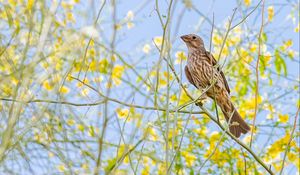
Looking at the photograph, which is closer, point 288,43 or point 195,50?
point 195,50

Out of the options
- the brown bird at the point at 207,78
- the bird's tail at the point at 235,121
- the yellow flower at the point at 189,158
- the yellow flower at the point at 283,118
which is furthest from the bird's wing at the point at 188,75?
the yellow flower at the point at 283,118

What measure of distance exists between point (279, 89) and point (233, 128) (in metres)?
1.40

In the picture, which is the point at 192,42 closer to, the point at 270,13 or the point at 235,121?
the point at 235,121

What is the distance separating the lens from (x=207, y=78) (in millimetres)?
4820

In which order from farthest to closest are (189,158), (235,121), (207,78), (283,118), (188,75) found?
1. (283,118)
2. (189,158)
3. (188,75)
4. (207,78)
5. (235,121)

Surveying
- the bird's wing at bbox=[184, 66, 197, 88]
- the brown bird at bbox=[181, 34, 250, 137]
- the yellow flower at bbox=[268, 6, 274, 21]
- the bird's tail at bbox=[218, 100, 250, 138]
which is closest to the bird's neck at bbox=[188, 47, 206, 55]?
the brown bird at bbox=[181, 34, 250, 137]

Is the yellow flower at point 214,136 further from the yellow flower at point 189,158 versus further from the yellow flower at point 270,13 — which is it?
the yellow flower at point 270,13

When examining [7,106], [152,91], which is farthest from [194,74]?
[152,91]

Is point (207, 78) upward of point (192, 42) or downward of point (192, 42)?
downward

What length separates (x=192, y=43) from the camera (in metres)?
5.07

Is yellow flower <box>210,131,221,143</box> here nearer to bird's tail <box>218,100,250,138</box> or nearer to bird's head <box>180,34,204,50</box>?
bird's head <box>180,34,204,50</box>

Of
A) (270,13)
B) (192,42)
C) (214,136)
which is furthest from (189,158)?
(270,13)

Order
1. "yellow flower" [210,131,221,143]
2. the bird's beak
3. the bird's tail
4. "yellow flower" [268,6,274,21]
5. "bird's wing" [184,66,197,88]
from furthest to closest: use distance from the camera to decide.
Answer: "yellow flower" [210,131,221,143], "yellow flower" [268,6,274,21], the bird's beak, "bird's wing" [184,66,197,88], the bird's tail

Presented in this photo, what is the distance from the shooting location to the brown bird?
4562mm
